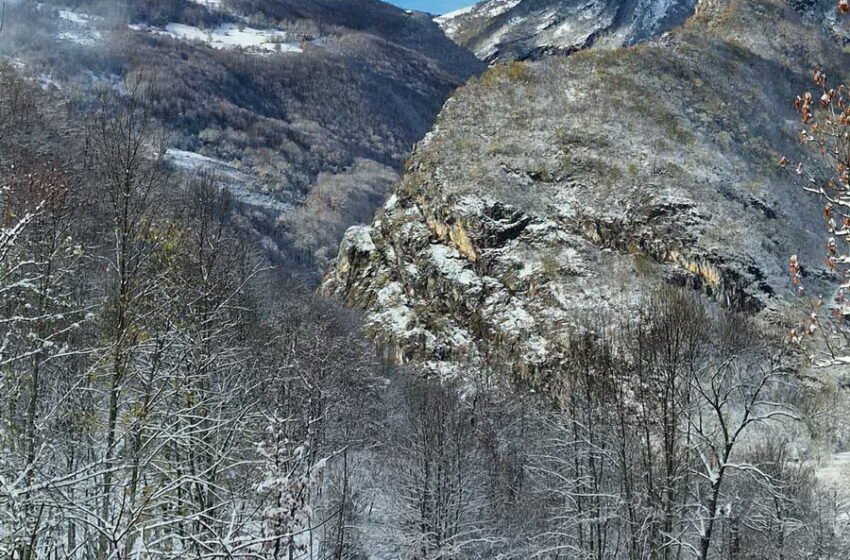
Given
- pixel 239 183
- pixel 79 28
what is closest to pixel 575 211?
pixel 239 183

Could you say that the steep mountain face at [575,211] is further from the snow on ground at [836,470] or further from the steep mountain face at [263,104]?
the steep mountain face at [263,104]

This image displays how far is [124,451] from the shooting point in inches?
430

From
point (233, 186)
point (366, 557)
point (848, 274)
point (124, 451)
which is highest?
point (233, 186)

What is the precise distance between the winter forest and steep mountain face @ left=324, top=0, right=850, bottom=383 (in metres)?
1.82

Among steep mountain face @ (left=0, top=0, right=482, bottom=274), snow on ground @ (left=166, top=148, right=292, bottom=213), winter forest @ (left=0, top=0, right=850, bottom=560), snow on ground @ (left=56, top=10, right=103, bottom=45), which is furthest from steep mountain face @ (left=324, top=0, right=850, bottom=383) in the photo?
snow on ground @ (left=56, top=10, right=103, bottom=45)

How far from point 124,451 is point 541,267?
35349 millimetres

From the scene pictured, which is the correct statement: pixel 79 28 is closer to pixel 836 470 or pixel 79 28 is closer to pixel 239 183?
pixel 239 183

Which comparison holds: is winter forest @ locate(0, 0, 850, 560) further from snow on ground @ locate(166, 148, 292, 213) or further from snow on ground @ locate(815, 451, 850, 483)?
snow on ground @ locate(166, 148, 292, 213)

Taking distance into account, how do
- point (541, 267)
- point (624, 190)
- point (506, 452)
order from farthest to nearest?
point (624, 190), point (541, 267), point (506, 452)

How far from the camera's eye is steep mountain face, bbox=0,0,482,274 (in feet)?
391

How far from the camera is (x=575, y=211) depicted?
46.8m

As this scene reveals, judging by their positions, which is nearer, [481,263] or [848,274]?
[848,274]

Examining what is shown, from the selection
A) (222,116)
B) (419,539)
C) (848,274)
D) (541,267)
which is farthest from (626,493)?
(222,116)

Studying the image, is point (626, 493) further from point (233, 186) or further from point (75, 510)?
point (233, 186)
